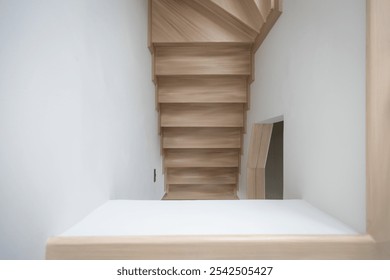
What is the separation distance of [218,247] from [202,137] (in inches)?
80.6

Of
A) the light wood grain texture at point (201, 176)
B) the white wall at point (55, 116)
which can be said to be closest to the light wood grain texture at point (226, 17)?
the white wall at point (55, 116)

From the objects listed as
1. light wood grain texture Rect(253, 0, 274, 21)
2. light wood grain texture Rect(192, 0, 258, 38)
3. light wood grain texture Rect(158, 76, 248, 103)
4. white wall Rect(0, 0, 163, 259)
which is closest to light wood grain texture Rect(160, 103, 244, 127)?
light wood grain texture Rect(158, 76, 248, 103)

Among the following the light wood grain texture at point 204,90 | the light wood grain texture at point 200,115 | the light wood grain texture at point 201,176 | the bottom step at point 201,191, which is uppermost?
the light wood grain texture at point 204,90

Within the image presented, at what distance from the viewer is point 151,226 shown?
747 millimetres

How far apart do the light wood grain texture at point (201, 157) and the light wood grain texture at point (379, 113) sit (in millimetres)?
2095

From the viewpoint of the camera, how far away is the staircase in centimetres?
210

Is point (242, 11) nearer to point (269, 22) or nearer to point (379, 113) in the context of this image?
point (269, 22)

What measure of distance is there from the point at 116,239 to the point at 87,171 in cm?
31

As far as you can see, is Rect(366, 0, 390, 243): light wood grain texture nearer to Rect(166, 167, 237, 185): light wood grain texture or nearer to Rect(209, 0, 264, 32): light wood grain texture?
Rect(209, 0, 264, 32): light wood grain texture

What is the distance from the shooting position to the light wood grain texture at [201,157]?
277 centimetres

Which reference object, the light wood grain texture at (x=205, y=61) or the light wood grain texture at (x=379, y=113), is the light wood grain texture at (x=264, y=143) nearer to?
the light wood grain texture at (x=205, y=61)

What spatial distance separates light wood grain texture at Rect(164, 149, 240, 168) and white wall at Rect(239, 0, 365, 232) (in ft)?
4.44

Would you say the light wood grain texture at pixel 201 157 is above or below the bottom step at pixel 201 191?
above
